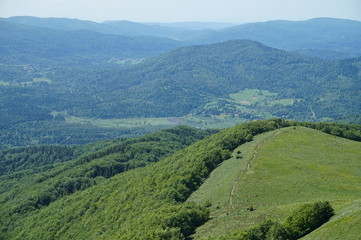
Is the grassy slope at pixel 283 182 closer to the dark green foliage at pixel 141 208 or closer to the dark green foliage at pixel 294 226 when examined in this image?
the dark green foliage at pixel 294 226

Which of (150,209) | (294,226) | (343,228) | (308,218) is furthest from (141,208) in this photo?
(343,228)

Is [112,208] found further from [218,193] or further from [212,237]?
[212,237]

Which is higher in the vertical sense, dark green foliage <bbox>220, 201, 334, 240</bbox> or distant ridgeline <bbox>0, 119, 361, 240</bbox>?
dark green foliage <bbox>220, 201, 334, 240</bbox>

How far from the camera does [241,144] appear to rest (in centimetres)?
14700

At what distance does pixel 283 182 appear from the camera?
97.8 m

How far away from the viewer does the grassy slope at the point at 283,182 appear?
249 ft

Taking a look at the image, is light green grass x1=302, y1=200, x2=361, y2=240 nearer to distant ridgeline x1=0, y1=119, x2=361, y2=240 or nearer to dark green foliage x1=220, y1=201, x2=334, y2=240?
dark green foliage x1=220, y1=201, x2=334, y2=240

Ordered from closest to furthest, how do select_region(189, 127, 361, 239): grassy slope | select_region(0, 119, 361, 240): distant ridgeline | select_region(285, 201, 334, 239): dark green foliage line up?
select_region(285, 201, 334, 239): dark green foliage → select_region(189, 127, 361, 239): grassy slope → select_region(0, 119, 361, 240): distant ridgeline

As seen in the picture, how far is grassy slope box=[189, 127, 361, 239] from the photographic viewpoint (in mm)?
75750

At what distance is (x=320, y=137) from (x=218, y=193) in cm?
5612

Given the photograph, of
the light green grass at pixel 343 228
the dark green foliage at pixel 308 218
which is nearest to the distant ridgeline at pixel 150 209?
the dark green foliage at pixel 308 218

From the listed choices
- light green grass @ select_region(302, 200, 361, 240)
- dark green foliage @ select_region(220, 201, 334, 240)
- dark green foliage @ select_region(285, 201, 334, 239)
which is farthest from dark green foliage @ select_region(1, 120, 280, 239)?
light green grass @ select_region(302, 200, 361, 240)

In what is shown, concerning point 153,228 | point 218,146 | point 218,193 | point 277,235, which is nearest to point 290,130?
point 218,146

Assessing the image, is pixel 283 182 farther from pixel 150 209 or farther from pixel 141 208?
pixel 141 208
